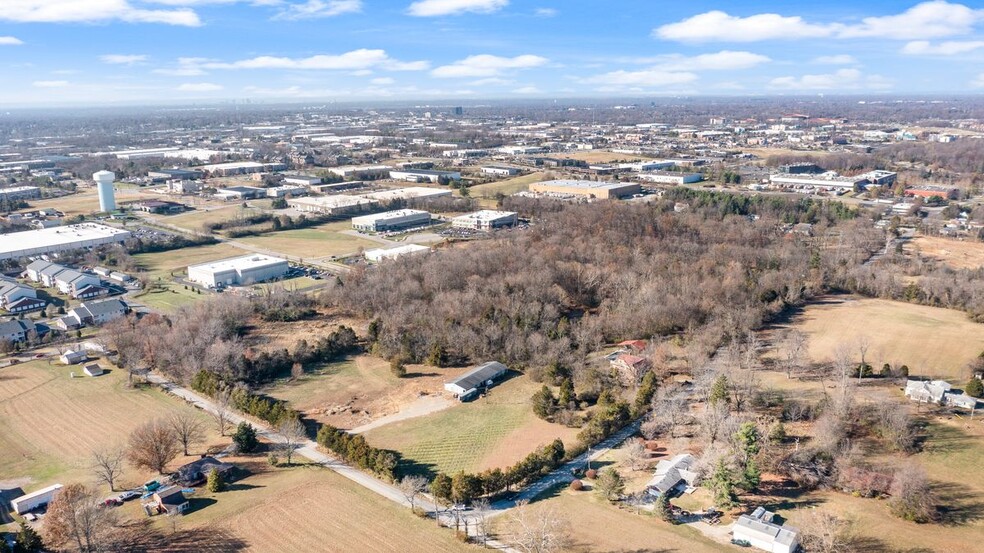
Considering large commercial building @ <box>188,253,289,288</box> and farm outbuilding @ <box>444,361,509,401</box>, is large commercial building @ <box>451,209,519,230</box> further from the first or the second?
farm outbuilding @ <box>444,361,509,401</box>

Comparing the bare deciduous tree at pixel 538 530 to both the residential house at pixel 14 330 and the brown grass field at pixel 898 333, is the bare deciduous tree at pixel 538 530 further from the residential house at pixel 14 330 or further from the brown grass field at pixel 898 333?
the residential house at pixel 14 330

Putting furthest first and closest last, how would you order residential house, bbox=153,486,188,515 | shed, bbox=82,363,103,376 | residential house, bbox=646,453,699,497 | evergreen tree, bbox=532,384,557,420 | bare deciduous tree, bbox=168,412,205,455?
shed, bbox=82,363,103,376
evergreen tree, bbox=532,384,557,420
bare deciduous tree, bbox=168,412,205,455
residential house, bbox=646,453,699,497
residential house, bbox=153,486,188,515

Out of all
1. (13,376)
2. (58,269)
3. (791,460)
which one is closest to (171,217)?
(58,269)

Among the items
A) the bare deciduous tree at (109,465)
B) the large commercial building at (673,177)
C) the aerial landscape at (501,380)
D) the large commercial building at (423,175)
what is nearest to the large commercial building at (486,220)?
the aerial landscape at (501,380)

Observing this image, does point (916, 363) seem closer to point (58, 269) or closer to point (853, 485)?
point (853, 485)

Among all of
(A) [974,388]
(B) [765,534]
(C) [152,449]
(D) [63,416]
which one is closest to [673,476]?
(B) [765,534]

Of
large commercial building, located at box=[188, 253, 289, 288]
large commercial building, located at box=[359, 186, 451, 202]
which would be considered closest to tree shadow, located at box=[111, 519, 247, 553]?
large commercial building, located at box=[188, 253, 289, 288]

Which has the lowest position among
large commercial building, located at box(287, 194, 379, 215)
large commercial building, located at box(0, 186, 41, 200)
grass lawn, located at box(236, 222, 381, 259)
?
grass lawn, located at box(236, 222, 381, 259)
